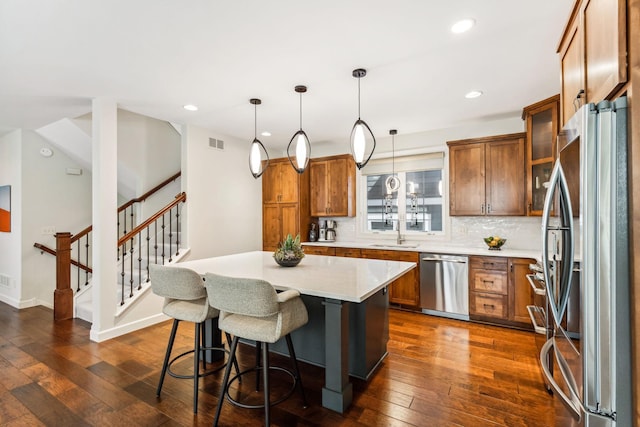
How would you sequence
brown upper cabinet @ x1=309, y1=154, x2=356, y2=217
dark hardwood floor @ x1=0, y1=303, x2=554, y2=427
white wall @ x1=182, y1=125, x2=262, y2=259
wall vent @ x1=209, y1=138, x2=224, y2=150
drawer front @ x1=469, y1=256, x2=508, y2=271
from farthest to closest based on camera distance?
brown upper cabinet @ x1=309, y1=154, x2=356, y2=217 → wall vent @ x1=209, y1=138, x2=224, y2=150 → white wall @ x1=182, y1=125, x2=262, y2=259 → drawer front @ x1=469, y1=256, x2=508, y2=271 → dark hardwood floor @ x1=0, y1=303, x2=554, y2=427

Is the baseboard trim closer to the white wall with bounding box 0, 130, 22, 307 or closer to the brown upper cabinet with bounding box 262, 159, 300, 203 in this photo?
the white wall with bounding box 0, 130, 22, 307

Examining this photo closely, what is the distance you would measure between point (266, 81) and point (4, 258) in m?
5.40

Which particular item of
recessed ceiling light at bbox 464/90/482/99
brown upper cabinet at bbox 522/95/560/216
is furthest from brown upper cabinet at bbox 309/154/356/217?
brown upper cabinet at bbox 522/95/560/216

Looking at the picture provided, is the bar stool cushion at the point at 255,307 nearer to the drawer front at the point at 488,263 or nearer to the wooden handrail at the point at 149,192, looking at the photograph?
the drawer front at the point at 488,263

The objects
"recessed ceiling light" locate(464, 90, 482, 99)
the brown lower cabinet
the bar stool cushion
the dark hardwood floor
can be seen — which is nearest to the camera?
the bar stool cushion

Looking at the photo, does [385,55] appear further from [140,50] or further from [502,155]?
[502,155]

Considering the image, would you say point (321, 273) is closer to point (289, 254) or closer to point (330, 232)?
point (289, 254)

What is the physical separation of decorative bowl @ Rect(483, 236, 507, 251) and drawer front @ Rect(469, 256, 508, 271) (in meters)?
0.32

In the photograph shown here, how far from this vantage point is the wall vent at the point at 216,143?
483 cm

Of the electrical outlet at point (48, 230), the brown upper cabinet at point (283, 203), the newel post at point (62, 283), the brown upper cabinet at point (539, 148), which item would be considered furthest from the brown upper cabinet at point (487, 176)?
the electrical outlet at point (48, 230)

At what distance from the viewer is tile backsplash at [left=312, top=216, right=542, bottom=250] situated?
13.6 feet

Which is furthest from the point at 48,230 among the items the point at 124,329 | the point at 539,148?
the point at 539,148

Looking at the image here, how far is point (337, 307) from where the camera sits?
211 centimetres

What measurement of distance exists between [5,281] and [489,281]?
A: 721cm
